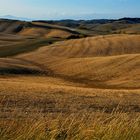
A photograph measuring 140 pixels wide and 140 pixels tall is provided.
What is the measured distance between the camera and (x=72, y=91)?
28.6 m

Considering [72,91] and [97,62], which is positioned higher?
[72,91]

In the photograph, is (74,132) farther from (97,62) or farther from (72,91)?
(97,62)

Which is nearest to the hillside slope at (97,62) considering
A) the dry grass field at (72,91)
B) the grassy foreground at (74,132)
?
the dry grass field at (72,91)

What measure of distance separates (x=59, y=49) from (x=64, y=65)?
71.2 feet

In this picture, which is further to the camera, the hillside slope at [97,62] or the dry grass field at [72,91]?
the hillside slope at [97,62]

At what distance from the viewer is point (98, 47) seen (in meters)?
82.1

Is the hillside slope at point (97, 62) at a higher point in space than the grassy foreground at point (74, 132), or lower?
lower

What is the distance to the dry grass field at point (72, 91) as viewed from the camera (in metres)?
6.60

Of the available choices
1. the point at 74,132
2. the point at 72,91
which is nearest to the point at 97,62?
the point at 72,91

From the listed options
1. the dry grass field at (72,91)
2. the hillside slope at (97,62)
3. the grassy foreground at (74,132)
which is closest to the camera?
the grassy foreground at (74,132)

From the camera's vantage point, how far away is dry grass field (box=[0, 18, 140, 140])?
6.60 metres

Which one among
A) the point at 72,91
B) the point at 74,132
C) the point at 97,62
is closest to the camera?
the point at 74,132

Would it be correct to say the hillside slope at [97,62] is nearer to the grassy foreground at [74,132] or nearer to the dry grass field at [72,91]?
the dry grass field at [72,91]

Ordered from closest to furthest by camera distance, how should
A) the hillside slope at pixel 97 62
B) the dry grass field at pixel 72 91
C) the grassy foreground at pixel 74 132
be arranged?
the grassy foreground at pixel 74 132 → the dry grass field at pixel 72 91 → the hillside slope at pixel 97 62
